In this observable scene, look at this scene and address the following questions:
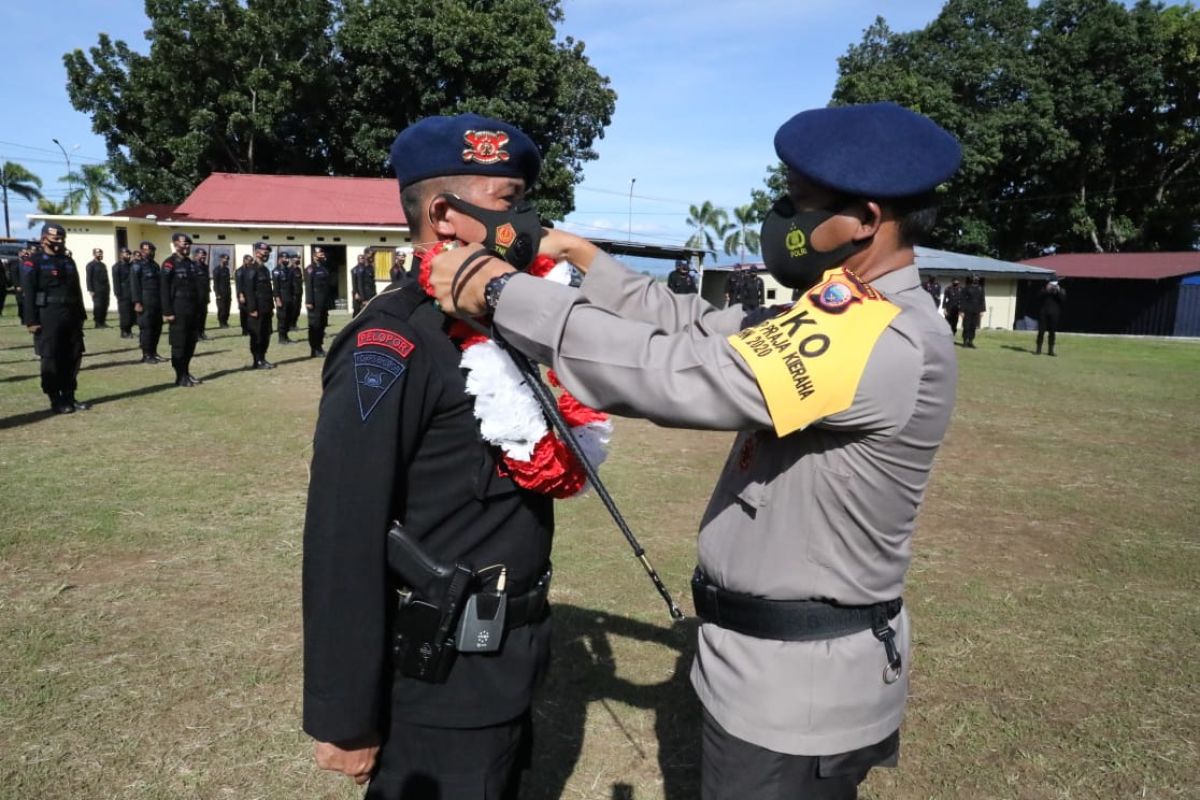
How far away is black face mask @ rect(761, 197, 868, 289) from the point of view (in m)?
1.74

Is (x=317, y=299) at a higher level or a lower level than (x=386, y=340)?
lower

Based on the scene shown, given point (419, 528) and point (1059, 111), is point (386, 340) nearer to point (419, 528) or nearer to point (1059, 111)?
point (419, 528)

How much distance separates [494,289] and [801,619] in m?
0.93

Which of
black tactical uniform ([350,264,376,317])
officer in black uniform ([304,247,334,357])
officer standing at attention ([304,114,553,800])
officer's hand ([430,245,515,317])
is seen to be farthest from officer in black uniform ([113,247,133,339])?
officer's hand ([430,245,515,317])

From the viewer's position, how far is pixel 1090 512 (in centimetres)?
661

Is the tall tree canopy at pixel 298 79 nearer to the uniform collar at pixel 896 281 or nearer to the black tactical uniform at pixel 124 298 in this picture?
the black tactical uniform at pixel 124 298

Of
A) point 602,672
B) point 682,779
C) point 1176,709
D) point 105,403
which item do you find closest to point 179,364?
point 105,403

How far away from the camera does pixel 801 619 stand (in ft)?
5.67

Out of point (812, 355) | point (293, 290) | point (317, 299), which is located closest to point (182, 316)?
point (317, 299)

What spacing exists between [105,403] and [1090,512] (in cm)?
1054

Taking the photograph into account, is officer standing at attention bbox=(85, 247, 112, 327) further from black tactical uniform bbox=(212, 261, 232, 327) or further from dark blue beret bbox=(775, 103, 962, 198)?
dark blue beret bbox=(775, 103, 962, 198)

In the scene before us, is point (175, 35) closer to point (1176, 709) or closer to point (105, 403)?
point (105, 403)

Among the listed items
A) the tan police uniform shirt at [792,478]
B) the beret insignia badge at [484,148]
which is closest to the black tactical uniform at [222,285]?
the beret insignia badge at [484,148]

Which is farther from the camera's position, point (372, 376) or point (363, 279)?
point (363, 279)
